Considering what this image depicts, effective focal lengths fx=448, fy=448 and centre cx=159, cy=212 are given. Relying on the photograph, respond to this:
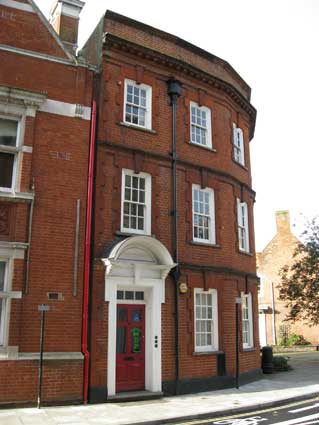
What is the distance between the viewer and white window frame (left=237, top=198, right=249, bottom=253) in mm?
17141

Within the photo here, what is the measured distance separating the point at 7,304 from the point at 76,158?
4.37 metres

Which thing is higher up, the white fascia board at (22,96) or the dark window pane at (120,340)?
the white fascia board at (22,96)

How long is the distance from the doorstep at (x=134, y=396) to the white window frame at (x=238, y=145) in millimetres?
9316

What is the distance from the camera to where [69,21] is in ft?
47.2

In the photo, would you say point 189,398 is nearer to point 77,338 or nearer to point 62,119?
point 77,338

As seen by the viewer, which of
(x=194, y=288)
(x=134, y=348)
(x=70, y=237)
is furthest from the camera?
(x=194, y=288)

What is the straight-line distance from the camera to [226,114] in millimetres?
17219

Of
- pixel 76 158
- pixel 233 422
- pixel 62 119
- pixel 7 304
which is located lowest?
pixel 233 422

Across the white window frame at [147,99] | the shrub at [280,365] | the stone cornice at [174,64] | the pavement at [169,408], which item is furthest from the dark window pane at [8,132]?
the shrub at [280,365]

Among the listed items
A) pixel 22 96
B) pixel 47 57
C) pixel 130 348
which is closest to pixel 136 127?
pixel 47 57

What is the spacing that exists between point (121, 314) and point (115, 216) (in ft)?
9.26

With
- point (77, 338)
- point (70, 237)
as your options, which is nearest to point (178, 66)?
point (70, 237)

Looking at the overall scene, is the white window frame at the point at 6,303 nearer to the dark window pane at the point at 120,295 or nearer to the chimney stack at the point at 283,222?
the dark window pane at the point at 120,295

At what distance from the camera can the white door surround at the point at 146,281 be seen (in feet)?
40.0
